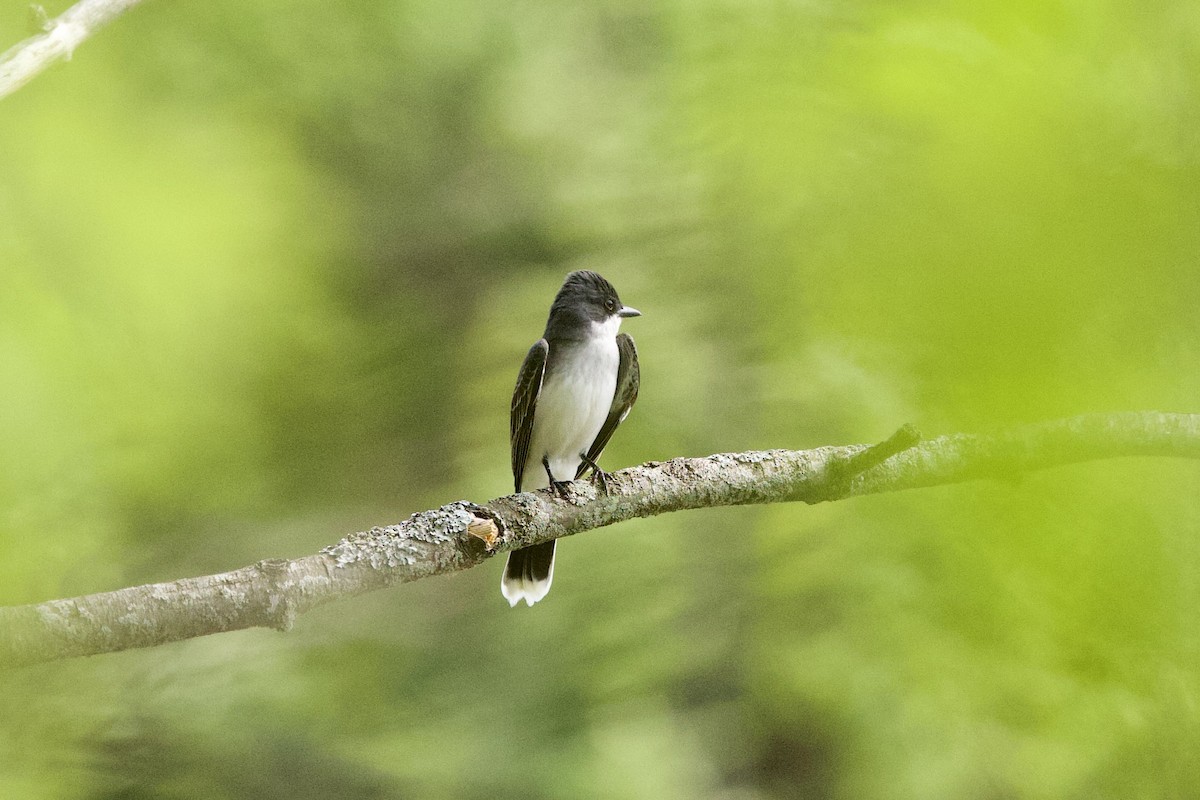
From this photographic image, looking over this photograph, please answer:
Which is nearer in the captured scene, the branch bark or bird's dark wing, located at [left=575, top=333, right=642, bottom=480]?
the branch bark

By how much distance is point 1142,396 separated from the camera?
43 centimetres

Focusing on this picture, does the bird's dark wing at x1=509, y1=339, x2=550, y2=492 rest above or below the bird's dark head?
below

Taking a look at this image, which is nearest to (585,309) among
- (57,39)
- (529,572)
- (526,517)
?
(529,572)

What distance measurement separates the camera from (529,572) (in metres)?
1.53

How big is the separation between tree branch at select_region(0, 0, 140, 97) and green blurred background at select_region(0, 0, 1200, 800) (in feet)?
1.21

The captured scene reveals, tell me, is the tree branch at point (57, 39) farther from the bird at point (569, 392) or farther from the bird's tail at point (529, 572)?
the bird's tail at point (529, 572)

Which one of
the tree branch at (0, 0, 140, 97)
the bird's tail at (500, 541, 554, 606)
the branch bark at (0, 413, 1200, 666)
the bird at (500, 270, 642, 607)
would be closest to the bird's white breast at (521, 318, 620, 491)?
the bird at (500, 270, 642, 607)

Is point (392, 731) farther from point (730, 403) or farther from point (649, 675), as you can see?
point (730, 403)

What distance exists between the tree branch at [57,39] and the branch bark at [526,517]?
41 centimetres

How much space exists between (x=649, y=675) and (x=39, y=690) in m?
0.85

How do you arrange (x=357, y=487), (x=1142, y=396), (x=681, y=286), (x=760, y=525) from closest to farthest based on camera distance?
1. (x=1142, y=396)
2. (x=760, y=525)
3. (x=681, y=286)
4. (x=357, y=487)

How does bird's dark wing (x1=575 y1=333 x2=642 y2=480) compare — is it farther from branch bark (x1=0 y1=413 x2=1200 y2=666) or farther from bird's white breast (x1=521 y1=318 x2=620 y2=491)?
branch bark (x1=0 y1=413 x2=1200 y2=666)

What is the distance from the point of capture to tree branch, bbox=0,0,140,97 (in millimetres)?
802

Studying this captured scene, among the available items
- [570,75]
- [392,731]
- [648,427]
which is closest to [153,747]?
[392,731]
